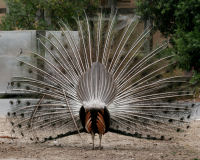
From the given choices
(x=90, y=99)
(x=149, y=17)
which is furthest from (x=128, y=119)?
(x=149, y=17)

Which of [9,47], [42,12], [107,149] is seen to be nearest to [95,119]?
[107,149]

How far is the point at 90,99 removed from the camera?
6.48 meters

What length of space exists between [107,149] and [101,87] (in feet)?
2.76

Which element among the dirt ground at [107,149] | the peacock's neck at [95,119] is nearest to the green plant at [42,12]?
the dirt ground at [107,149]

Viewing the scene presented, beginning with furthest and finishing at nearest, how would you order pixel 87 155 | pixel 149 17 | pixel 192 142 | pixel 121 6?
pixel 121 6
pixel 149 17
pixel 192 142
pixel 87 155

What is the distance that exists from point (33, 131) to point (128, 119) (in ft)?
4.32

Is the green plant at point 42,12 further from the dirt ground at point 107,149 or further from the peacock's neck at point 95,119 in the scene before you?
the peacock's neck at point 95,119

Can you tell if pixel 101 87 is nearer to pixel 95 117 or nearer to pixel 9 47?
pixel 95 117

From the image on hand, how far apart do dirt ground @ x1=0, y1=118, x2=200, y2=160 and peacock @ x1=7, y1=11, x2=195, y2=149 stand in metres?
0.21

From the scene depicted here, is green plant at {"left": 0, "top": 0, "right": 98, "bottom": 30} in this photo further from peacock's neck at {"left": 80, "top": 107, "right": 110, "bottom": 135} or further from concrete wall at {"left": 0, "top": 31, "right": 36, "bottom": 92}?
peacock's neck at {"left": 80, "top": 107, "right": 110, "bottom": 135}

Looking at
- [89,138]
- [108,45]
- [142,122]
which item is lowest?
[89,138]

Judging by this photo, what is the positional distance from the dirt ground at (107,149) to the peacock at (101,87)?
0.21m

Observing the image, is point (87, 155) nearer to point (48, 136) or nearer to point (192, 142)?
point (48, 136)

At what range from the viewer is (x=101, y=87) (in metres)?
6.71
